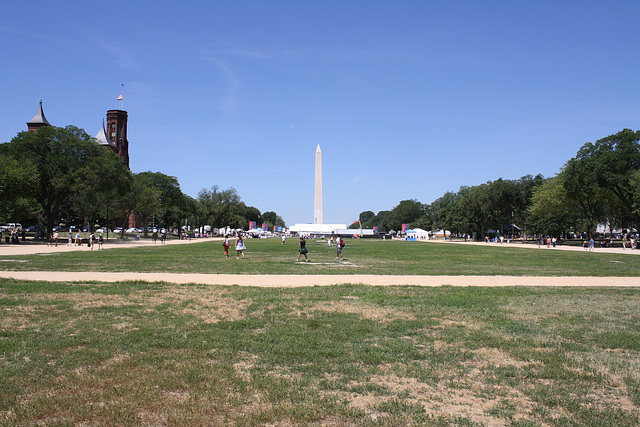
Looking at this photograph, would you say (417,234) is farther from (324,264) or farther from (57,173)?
(324,264)

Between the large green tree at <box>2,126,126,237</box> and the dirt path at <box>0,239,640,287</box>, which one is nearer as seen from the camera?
the dirt path at <box>0,239,640,287</box>

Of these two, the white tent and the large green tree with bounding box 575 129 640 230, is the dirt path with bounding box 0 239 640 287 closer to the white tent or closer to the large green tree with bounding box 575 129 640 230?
the large green tree with bounding box 575 129 640 230

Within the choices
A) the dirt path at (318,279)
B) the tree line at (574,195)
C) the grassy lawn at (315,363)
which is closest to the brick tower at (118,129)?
the tree line at (574,195)

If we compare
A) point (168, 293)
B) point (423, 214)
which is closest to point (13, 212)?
point (168, 293)

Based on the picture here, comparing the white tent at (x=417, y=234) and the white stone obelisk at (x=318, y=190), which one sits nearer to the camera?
the white stone obelisk at (x=318, y=190)

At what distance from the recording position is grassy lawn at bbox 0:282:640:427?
525 centimetres

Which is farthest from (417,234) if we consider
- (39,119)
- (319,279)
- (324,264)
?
(319,279)

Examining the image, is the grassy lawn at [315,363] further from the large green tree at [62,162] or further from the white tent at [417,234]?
the white tent at [417,234]

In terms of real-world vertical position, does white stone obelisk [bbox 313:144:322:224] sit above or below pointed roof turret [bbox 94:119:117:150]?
below

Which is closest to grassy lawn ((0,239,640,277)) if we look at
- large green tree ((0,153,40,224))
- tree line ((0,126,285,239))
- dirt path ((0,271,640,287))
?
dirt path ((0,271,640,287))

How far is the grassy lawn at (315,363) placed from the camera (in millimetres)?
5246

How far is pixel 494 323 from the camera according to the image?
989cm

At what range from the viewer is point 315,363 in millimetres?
6969

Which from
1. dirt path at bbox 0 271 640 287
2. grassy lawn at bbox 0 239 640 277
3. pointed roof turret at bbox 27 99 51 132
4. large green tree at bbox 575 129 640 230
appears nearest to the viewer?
dirt path at bbox 0 271 640 287
